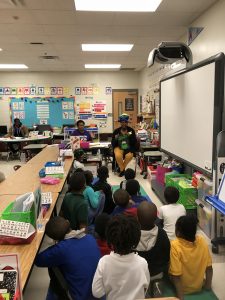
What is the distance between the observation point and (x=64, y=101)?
973cm

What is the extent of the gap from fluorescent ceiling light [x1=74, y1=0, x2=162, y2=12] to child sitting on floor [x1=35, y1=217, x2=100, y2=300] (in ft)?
9.71

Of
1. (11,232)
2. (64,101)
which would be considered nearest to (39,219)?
(11,232)

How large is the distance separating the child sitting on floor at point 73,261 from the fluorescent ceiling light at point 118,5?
2960 mm

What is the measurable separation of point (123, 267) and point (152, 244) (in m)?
0.55

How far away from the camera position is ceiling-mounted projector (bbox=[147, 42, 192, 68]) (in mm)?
4176

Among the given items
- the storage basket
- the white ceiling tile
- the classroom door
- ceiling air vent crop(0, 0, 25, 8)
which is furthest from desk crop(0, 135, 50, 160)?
the storage basket

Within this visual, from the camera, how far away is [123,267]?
1.42 metres

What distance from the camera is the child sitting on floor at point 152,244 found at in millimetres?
1917

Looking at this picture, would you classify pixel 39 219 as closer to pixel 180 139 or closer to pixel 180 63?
pixel 180 139

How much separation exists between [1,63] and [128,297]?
778cm

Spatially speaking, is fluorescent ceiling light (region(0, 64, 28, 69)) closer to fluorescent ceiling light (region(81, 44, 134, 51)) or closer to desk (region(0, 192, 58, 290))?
fluorescent ceiling light (region(81, 44, 134, 51))

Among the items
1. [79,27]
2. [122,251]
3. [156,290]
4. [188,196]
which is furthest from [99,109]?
[122,251]

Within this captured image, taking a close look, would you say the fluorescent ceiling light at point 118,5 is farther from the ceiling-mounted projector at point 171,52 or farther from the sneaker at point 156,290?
the sneaker at point 156,290

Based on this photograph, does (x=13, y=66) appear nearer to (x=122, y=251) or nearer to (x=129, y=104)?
(x=129, y=104)
